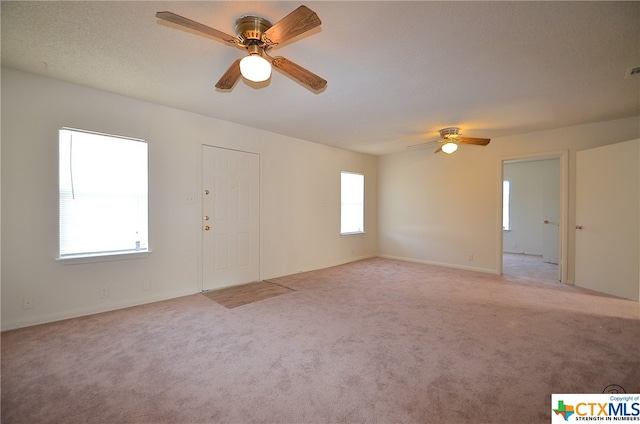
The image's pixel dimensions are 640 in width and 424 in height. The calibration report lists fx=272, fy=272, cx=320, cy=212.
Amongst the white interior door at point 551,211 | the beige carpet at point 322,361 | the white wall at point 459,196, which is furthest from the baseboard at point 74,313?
the white interior door at point 551,211

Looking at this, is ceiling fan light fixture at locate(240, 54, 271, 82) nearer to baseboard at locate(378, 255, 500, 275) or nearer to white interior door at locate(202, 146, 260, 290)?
white interior door at locate(202, 146, 260, 290)

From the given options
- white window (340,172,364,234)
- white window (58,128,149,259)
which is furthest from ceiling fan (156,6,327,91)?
white window (340,172,364,234)

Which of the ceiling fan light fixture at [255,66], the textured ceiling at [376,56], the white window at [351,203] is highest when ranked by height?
the textured ceiling at [376,56]

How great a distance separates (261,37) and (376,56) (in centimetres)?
103

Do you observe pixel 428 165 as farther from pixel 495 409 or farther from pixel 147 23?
pixel 147 23

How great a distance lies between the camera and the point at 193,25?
159 cm

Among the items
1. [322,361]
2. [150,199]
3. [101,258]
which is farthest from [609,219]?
[101,258]

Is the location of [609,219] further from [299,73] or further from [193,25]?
[193,25]

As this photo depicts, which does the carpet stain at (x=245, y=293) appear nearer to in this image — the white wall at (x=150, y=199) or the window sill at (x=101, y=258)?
the white wall at (x=150, y=199)

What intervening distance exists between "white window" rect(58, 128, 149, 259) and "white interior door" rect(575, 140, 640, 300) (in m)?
6.26

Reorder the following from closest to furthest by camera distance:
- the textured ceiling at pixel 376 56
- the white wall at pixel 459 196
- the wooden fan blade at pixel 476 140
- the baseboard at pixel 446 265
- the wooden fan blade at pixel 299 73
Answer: the textured ceiling at pixel 376 56 < the wooden fan blade at pixel 299 73 < the wooden fan blade at pixel 476 140 < the white wall at pixel 459 196 < the baseboard at pixel 446 265

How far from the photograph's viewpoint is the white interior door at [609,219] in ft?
11.7

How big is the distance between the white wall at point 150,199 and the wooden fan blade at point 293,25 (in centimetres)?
245

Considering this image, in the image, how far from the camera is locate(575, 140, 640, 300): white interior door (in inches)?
141
